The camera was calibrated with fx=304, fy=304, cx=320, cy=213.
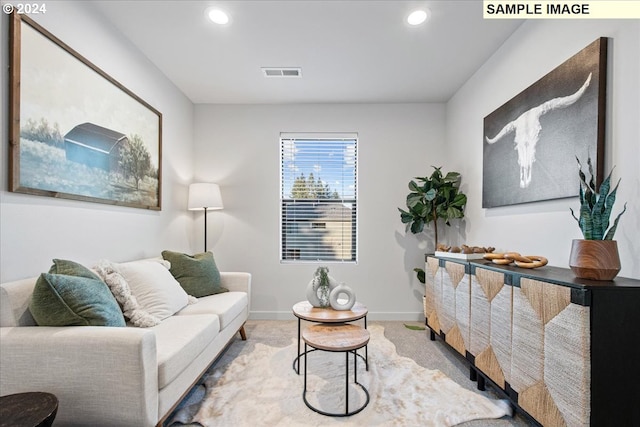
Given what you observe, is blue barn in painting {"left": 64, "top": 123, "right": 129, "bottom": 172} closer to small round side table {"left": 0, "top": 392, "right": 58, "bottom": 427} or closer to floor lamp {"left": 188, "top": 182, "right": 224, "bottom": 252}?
floor lamp {"left": 188, "top": 182, "right": 224, "bottom": 252}

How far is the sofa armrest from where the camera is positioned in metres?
1.38

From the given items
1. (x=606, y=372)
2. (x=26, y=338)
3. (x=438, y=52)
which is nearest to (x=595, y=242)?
(x=606, y=372)

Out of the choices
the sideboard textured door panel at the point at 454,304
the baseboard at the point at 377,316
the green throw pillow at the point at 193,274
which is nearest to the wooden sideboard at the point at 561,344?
the sideboard textured door panel at the point at 454,304

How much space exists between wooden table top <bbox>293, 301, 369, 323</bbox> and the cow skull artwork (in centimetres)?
154

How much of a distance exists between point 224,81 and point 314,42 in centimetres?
119

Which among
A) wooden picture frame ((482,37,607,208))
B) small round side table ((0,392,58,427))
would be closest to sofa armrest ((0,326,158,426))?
small round side table ((0,392,58,427))

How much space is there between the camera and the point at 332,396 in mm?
2010

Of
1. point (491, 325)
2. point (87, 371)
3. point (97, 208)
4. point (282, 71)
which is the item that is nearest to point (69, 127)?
point (97, 208)

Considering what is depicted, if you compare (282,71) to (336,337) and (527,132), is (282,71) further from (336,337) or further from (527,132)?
(336,337)

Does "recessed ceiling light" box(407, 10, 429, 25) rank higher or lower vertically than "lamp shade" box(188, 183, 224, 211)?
higher

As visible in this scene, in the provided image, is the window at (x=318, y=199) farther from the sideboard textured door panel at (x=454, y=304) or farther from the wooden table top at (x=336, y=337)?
the wooden table top at (x=336, y=337)

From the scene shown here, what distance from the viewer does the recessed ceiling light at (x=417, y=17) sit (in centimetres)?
217

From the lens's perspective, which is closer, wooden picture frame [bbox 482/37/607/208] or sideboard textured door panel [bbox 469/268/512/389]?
wooden picture frame [bbox 482/37/607/208]

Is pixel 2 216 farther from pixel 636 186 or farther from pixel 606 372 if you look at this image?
pixel 636 186
